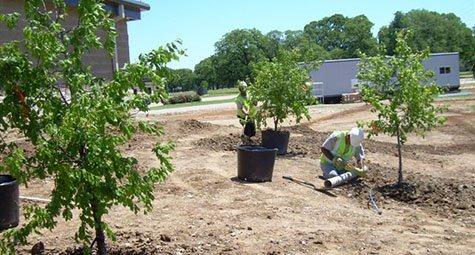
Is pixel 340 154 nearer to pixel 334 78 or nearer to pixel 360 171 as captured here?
pixel 360 171

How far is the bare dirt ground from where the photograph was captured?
547 cm

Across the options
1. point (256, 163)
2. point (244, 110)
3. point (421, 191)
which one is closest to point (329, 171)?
point (256, 163)

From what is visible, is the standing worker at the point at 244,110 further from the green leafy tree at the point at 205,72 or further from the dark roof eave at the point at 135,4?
the green leafy tree at the point at 205,72

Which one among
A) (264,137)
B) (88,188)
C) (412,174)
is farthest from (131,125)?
(264,137)

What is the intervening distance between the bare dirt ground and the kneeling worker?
326 millimetres

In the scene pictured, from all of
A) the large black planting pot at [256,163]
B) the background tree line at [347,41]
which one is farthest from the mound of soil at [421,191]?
the background tree line at [347,41]

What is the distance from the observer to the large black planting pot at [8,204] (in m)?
6.09

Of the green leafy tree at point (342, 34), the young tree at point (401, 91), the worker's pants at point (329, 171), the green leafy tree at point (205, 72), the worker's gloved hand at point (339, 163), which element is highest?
the green leafy tree at point (342, 34)

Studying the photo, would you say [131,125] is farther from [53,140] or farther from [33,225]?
[33,225]

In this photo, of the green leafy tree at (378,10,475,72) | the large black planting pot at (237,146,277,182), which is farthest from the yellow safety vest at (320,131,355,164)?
the green leafy tree at (378,10,475,72)

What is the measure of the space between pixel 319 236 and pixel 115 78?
290cm

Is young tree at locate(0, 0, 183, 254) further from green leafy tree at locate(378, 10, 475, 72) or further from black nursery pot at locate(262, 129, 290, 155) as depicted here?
green leafy tree at locate(378, 10, 475, 72)

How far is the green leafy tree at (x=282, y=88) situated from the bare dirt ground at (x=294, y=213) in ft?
3.62

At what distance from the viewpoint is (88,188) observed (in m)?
4.02
